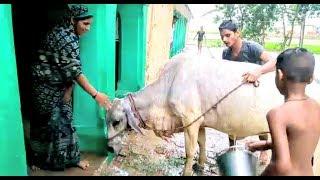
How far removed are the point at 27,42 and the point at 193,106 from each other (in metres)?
0.78

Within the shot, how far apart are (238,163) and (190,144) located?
364 mm

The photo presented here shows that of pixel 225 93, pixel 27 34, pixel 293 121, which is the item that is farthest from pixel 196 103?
pixel 27 34

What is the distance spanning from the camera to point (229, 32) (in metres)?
2.64

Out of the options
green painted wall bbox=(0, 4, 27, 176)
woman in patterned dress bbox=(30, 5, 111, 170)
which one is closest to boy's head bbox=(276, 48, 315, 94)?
woman in patterned dress bbox=(30, 5, 111, 170)

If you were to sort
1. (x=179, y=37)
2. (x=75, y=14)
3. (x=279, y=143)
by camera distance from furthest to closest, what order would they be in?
(x=179, y=37)
(x=75, y=14)
(x=279, y=143)

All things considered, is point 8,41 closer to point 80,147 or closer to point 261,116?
point 80,147

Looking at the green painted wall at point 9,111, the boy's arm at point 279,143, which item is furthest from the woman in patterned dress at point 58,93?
the boy's arm at point 279,143

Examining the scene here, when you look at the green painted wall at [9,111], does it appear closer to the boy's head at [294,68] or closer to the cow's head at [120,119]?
the cow's head at [120,119]

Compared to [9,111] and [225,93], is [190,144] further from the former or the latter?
[9,111]

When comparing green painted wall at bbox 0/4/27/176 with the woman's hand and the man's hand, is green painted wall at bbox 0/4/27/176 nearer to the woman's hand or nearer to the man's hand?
the woman's hand

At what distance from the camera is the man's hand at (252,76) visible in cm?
262

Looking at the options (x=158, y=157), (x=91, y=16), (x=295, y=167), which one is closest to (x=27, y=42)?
(x=91, y=16)

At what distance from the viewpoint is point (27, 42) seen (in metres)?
2.65

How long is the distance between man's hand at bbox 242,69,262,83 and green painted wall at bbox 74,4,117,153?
1.90 ft
